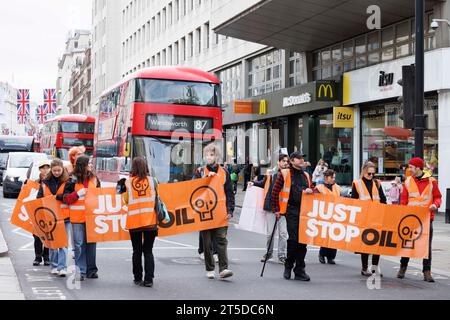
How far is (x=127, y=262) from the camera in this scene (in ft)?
39.7

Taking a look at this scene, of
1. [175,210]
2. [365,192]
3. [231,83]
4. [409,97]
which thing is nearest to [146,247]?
[175,210]

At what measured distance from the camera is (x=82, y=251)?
10.3 m

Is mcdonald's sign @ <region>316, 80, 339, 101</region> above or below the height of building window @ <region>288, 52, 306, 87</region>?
below

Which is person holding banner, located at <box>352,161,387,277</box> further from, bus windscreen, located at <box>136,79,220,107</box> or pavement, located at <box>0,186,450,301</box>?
bus windscreen, located at <box>136,79,220,107</box>

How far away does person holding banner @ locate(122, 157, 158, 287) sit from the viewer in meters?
9.62

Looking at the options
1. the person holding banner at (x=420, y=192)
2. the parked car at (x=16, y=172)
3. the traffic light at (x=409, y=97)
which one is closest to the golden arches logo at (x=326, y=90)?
the parked car at (x=16, y=172)

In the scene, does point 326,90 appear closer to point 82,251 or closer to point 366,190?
point 366,190

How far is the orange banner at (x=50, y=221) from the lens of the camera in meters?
10.4

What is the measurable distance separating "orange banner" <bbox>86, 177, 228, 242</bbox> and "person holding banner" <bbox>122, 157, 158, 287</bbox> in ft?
3.23

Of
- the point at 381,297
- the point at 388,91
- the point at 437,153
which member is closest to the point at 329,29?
the point at 388,91

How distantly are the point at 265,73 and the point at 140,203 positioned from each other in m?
30.2

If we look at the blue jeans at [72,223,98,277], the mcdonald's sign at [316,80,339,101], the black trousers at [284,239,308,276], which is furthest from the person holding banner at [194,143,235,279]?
the mcdonald's sign at [316,80,339,101]
